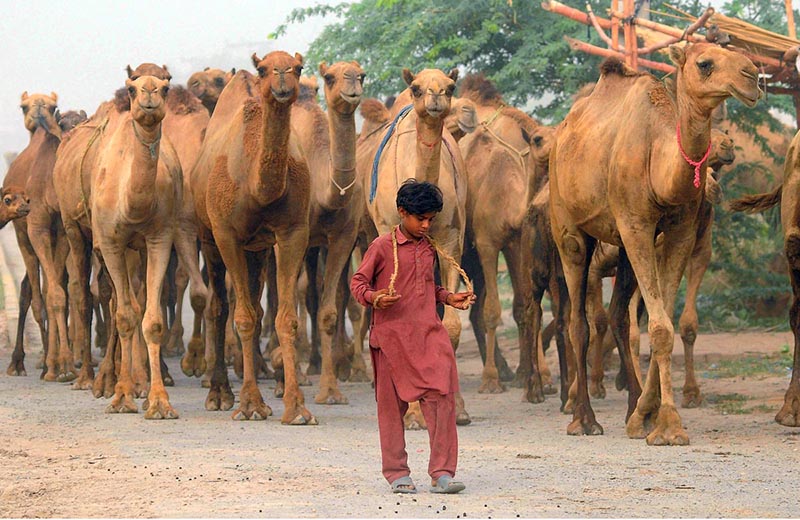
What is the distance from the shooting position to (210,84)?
1527cm

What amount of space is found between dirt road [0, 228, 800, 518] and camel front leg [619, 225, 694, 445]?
0.53 ft

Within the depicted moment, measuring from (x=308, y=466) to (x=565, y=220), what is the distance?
3.22 m

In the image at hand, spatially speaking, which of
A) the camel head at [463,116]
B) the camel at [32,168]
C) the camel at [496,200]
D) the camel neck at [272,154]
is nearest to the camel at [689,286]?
the camel at [496,200]

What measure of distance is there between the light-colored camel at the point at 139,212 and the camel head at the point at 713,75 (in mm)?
3975

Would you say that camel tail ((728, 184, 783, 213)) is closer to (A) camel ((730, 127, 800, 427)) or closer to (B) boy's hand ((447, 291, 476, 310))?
(A) camel ((730, 127, 800, 427))

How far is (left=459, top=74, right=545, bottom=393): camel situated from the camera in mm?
13648

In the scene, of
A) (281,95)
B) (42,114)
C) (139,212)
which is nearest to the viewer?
(281,95)

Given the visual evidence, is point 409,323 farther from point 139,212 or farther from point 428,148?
point 139,212

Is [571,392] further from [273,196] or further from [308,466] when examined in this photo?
[308,466]

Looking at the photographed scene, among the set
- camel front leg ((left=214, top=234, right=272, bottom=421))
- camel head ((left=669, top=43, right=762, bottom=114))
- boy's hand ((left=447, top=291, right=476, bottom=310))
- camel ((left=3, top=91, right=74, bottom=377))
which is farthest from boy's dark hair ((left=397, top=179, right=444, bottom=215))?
camel ((left=3, top=91, right=74, bottom=377))

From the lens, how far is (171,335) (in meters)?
17.2

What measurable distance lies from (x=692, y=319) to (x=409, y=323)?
5078mm

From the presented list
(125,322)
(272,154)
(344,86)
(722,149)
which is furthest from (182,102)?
(722,149)

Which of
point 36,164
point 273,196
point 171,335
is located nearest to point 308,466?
point 273,196
